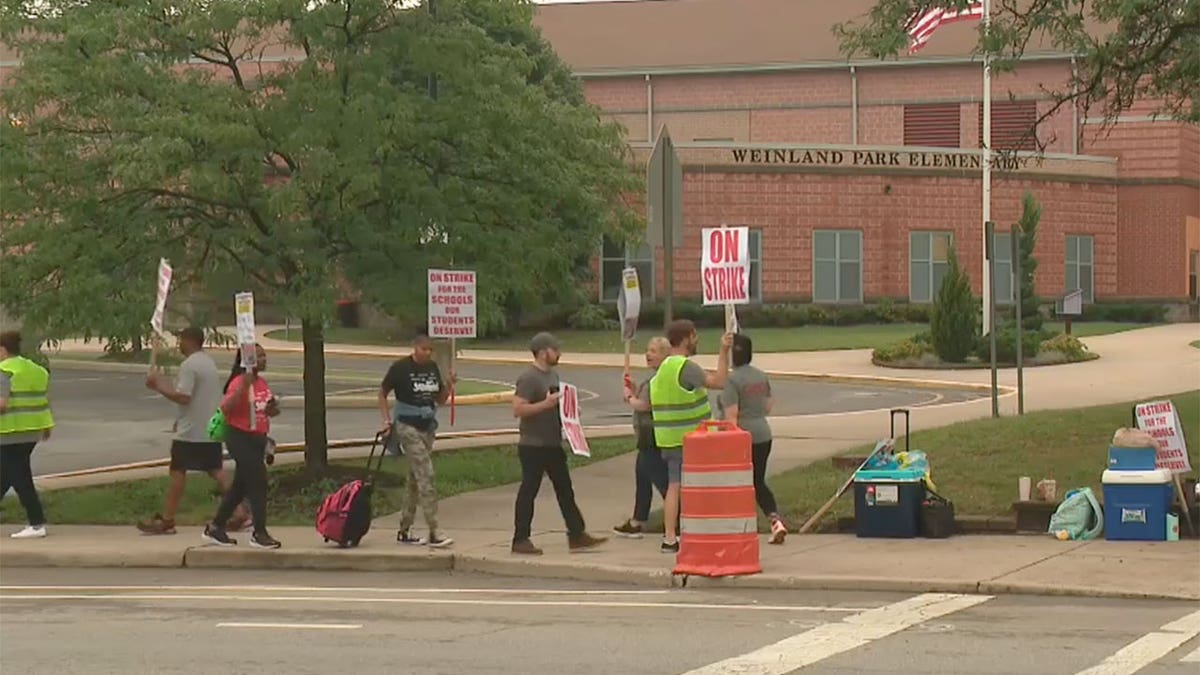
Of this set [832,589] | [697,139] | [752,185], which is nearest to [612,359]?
[752,185]

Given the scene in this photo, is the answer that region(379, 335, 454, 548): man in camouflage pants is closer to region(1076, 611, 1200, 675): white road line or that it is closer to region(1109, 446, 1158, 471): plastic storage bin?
region(1109, 446, 1158, 471): plastic storage bin

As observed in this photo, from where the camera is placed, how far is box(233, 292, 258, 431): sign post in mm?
14695

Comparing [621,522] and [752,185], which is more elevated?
[752,185]

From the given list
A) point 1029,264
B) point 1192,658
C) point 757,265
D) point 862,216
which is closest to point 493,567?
point 1192,658

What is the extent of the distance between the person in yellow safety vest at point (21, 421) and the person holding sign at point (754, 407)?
20.7 feet

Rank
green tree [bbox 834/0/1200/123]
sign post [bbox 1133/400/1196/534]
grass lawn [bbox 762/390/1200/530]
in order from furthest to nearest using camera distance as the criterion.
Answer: green tree [bbox 834/0/1200/123] → grass lawn [bbox 762/390/1200/530] → sign post [bbox 1133/400/1196/534]

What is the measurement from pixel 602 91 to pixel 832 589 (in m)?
52.3

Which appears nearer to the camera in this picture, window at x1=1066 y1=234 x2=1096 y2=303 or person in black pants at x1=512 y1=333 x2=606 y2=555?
person in black pants at x1=512 y1=333 x2=606 y2=555

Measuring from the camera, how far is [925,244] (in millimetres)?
54031

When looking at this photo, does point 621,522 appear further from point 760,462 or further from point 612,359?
point 612,359

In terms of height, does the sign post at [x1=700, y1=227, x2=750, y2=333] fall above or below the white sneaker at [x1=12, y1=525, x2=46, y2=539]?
above

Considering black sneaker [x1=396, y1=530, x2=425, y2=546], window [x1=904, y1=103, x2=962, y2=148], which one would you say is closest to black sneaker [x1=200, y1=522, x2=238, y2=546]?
black sneaker [x1=396, y1=530, x2=425, y2=546]

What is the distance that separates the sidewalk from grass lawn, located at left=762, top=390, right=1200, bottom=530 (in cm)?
102

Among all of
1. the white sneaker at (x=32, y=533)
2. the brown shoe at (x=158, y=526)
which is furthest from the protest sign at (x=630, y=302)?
the white sneaker at (x=32, y=533)
